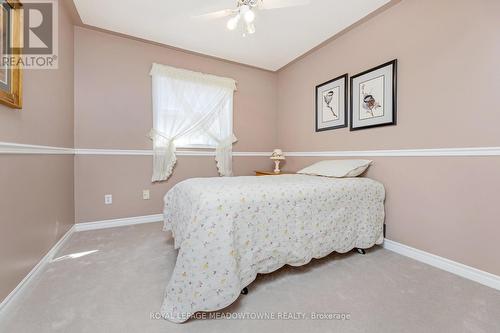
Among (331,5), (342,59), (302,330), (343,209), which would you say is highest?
(331,5)

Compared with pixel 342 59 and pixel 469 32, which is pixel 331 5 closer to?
pixel 342 59

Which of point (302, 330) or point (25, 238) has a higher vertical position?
point (25, 238)

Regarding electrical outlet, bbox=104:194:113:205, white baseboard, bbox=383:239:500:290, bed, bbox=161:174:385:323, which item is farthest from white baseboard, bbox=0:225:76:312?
white baseboard, bbox=383:239:500:290

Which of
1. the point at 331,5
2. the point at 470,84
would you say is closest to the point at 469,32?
the point at 470,84

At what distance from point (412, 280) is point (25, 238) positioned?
2633 mm

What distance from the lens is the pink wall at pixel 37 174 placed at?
116 centimetres

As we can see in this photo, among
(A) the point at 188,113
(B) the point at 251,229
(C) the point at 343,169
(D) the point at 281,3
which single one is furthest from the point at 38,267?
(D) the point at 281,3

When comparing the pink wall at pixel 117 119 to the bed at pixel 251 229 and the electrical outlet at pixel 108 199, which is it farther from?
the bed at pixel 251 229

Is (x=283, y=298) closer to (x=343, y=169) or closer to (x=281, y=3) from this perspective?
(x=343, y=169)

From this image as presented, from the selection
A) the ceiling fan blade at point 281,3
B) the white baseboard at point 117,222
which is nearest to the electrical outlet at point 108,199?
the white baseboard at point 117,222

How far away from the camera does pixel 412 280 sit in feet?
4.76

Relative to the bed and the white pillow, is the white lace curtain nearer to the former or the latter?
the bed

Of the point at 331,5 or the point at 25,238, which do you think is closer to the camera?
the point at 25,238

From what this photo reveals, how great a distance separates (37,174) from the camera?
148cm
